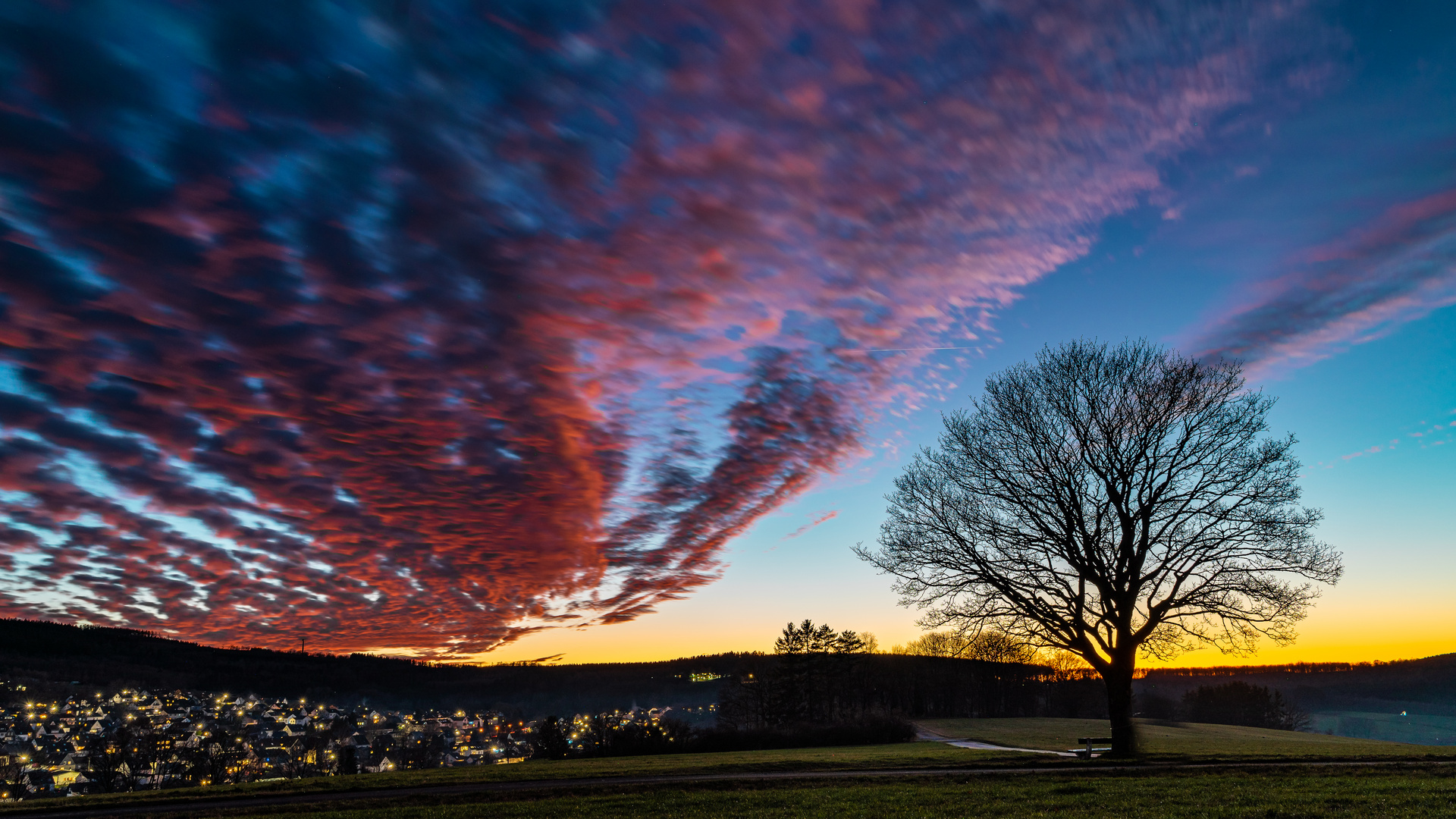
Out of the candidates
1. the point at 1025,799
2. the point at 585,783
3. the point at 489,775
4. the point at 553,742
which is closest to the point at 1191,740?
the point at 1025,799

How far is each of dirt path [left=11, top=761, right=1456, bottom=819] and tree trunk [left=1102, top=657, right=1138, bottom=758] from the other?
3.54 m

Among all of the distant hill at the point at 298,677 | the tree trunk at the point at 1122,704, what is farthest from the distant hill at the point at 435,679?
the tree trunk at the point at 1122,704

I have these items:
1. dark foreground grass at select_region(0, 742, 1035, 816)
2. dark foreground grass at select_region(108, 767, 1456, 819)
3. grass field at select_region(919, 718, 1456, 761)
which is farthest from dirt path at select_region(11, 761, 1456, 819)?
grass field at select_region(919, 718, 1456, 761)

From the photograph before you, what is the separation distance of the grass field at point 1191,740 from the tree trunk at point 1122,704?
32.3 inches

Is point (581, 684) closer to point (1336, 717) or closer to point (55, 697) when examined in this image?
point (55, 697)

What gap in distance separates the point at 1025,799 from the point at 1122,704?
1481 centimetres

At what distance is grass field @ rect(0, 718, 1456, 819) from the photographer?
13008 mm

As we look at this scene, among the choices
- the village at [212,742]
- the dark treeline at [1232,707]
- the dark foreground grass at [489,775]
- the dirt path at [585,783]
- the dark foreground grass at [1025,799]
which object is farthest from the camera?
the dark treeline at [1232,707]

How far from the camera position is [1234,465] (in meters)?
26.8

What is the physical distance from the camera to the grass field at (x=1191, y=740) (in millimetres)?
26875

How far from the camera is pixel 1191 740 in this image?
153 ft

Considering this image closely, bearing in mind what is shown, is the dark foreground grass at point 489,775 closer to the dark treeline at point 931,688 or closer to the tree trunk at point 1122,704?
the tree trunk at point 1122,704

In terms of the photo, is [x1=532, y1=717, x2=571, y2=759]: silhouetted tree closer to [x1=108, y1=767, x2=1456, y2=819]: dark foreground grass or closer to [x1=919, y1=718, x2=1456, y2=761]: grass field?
[x1=919, y1=718, x2=1456, y2=761]: grass field

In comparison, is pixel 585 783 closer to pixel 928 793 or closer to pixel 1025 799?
pixel 928 793
